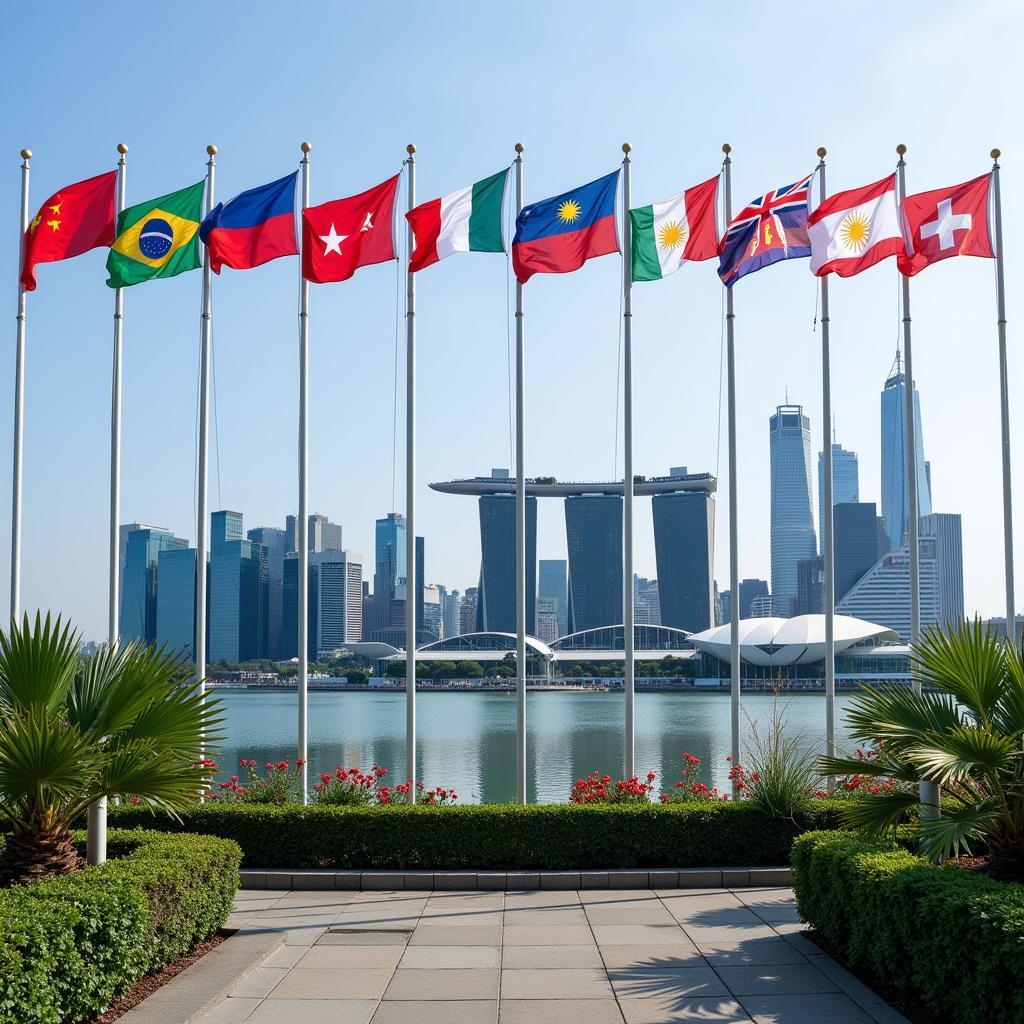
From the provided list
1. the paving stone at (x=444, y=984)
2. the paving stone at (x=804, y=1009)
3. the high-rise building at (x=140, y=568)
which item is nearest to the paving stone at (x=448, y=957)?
the paving stone at (x=444, y=984)

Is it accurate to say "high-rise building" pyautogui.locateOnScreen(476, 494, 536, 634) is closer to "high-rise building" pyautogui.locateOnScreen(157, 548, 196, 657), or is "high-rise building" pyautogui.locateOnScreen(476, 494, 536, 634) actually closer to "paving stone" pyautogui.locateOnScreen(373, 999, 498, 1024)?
"high-rise building" pyautogui.locateOnScreen(157, 548, 196, 657)

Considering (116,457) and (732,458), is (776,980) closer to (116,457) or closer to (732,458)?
(732,458)

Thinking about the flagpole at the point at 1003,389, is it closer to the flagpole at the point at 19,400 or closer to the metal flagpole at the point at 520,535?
the metal flagpole at the point at 520,535

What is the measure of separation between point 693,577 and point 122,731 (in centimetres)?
13473

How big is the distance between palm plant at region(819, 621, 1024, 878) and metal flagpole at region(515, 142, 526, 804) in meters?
5.19

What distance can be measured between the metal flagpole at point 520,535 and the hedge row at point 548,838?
4.80ft

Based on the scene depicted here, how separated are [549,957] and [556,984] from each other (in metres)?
0.70

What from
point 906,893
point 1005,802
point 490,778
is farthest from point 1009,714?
point 490,778

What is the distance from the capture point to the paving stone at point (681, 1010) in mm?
6137

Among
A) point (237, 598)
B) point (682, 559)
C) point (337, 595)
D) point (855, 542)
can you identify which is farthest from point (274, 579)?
point (855, 542)

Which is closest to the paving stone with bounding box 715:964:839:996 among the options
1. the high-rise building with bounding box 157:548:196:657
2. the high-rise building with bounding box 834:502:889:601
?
the high-rise building with bounding box 157:548:196:657

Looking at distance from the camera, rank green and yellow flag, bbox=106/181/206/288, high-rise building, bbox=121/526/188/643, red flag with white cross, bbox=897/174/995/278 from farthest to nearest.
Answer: high-rise building, bbox=121/526/188/643 → green and yellow flag, bbox=106/181/206/288 → red flag with white cross, bbox=897/174/995/278

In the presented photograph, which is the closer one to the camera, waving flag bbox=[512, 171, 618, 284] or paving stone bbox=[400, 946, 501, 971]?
paving stone bbox=[400, 946, 501, 971]

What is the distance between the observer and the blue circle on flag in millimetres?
13445
